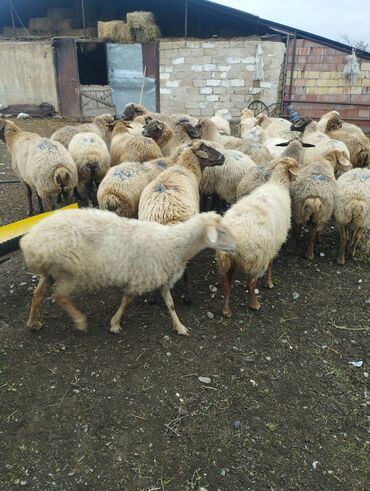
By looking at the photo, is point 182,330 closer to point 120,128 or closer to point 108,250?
point 108,250

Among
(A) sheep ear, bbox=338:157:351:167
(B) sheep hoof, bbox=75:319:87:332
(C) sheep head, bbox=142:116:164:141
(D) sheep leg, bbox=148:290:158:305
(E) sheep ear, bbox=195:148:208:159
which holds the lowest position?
(D) sheep leg, bbox=148:290:158:305

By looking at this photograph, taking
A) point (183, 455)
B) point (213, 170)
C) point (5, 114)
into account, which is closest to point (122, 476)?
point (183, 455)

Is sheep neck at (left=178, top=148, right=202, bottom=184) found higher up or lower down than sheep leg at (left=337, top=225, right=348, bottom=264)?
higher up

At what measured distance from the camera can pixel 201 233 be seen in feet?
11.7

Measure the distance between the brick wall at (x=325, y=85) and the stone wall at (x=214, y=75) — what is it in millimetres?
639

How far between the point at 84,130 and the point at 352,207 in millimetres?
5407

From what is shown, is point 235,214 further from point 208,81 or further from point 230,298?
point 208,81

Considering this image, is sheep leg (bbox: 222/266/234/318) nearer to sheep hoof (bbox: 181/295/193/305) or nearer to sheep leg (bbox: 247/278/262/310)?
sheep leg (bbox: 247/278/262/310)

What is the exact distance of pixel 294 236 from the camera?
5.49 meters

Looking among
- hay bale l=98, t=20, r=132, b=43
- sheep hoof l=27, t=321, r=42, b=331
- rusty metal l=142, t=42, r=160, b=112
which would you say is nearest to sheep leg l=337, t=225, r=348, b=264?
sheep hoof l=27, t=321, r=42, b=331

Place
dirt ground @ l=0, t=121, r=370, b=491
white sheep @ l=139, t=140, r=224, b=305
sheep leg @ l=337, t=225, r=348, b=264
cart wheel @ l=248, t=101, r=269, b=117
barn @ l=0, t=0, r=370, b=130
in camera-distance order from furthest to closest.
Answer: cart wheel @ l=248, t=101, r=269, b=117 < barn @ l=0, t=0, r=370, b=130 < sheep leg @ l=337, t=225, r=348, b=264 < white sheep @ l=139, t=140, r=224, b=305 < dirt ground @ l=0, t=121, r=370, b=491

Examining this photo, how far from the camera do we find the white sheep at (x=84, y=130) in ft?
24.2

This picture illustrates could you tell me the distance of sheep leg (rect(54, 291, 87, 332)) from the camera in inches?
137

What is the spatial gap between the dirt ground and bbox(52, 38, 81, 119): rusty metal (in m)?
12.9
